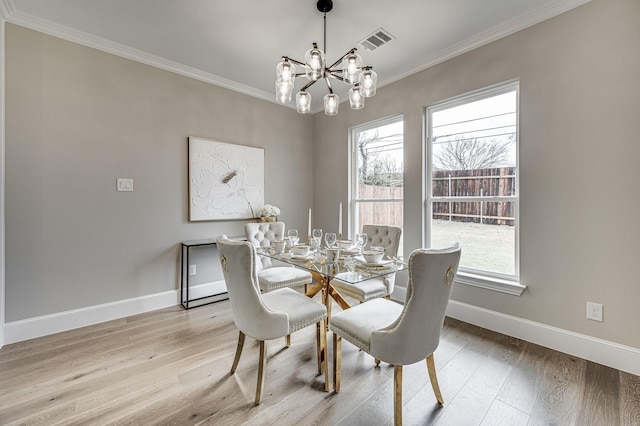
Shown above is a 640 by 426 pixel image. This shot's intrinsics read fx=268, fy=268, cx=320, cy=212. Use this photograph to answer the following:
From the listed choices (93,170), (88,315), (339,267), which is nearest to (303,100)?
(339,267)

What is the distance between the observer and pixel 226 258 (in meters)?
1.57

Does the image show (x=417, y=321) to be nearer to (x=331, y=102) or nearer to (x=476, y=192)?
(x=331, y=102)

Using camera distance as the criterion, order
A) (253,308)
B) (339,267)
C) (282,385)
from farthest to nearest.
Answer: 1. (339,267)
2. (282,385)
3. (253,308)

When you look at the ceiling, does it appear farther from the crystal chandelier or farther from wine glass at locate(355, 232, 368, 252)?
wine glass at locate(355, 232, 368, 252)

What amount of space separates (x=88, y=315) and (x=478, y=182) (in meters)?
4.01

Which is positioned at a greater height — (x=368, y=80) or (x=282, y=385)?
(x=368, y=80)

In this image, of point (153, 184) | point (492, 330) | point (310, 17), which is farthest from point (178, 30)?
point (492, 330)

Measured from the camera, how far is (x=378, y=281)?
2.38 m

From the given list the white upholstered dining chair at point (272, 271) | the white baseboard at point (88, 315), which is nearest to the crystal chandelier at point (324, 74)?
the white upholstered dining chair at point (272, 271)

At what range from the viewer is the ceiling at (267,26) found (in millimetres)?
2104

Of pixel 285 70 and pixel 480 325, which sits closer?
pixel 285 70

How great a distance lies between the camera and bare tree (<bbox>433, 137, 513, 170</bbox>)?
2.53 m

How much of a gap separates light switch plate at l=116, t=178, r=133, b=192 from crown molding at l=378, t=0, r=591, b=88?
10.7 feet

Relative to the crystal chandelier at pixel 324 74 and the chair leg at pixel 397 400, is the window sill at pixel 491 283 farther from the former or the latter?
the crystal chandelier at pixel 324 74
